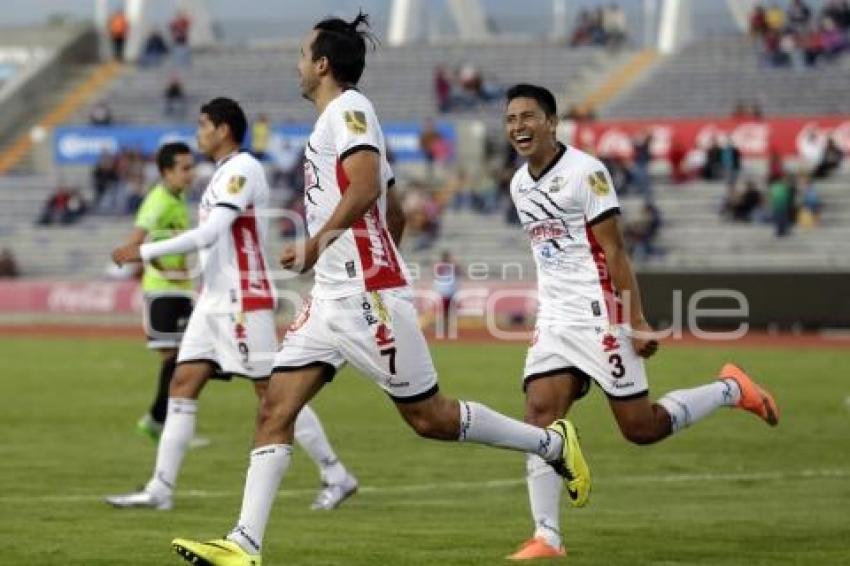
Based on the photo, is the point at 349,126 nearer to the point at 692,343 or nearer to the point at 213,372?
the point at 213,372

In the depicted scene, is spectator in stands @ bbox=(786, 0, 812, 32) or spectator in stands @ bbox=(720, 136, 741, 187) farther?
spectator in stands @ bbox=(786, 0, 812, 32)

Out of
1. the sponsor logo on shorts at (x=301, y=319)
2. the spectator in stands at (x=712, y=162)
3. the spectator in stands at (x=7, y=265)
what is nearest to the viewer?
the sponsor logo on shorts at (x=301, y=319)

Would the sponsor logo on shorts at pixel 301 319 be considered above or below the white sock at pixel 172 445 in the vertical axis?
above

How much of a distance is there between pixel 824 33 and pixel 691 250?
384 inches

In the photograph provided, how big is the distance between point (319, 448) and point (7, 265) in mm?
36920

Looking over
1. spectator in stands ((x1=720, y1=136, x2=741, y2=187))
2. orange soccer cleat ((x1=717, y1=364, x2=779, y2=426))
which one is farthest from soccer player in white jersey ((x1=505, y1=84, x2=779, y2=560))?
spectator in stands ((x1=720, y1=136, x2=741, y2=187))

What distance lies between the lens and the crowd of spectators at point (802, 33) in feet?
167

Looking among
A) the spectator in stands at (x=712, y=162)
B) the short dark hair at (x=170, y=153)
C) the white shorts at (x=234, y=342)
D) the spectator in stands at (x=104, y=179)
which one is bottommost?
the spectator in stands at (x=104, y=179)

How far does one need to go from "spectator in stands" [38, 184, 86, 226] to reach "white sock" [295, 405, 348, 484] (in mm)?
39875

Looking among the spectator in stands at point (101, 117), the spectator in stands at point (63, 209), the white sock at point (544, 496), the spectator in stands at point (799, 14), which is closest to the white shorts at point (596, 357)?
the white sock at point (544, 496)

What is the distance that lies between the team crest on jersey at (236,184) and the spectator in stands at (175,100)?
4471cm

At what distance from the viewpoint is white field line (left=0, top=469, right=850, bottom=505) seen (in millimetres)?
14023

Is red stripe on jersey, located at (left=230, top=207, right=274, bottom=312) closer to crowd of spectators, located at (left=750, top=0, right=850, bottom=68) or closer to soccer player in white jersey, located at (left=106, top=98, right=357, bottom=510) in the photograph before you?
soccer player in white jersey, located at (left=106, top=98, right=357, bottom=510)

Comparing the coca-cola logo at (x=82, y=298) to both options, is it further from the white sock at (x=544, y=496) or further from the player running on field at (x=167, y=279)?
the white sock at (x=544, y=496)
